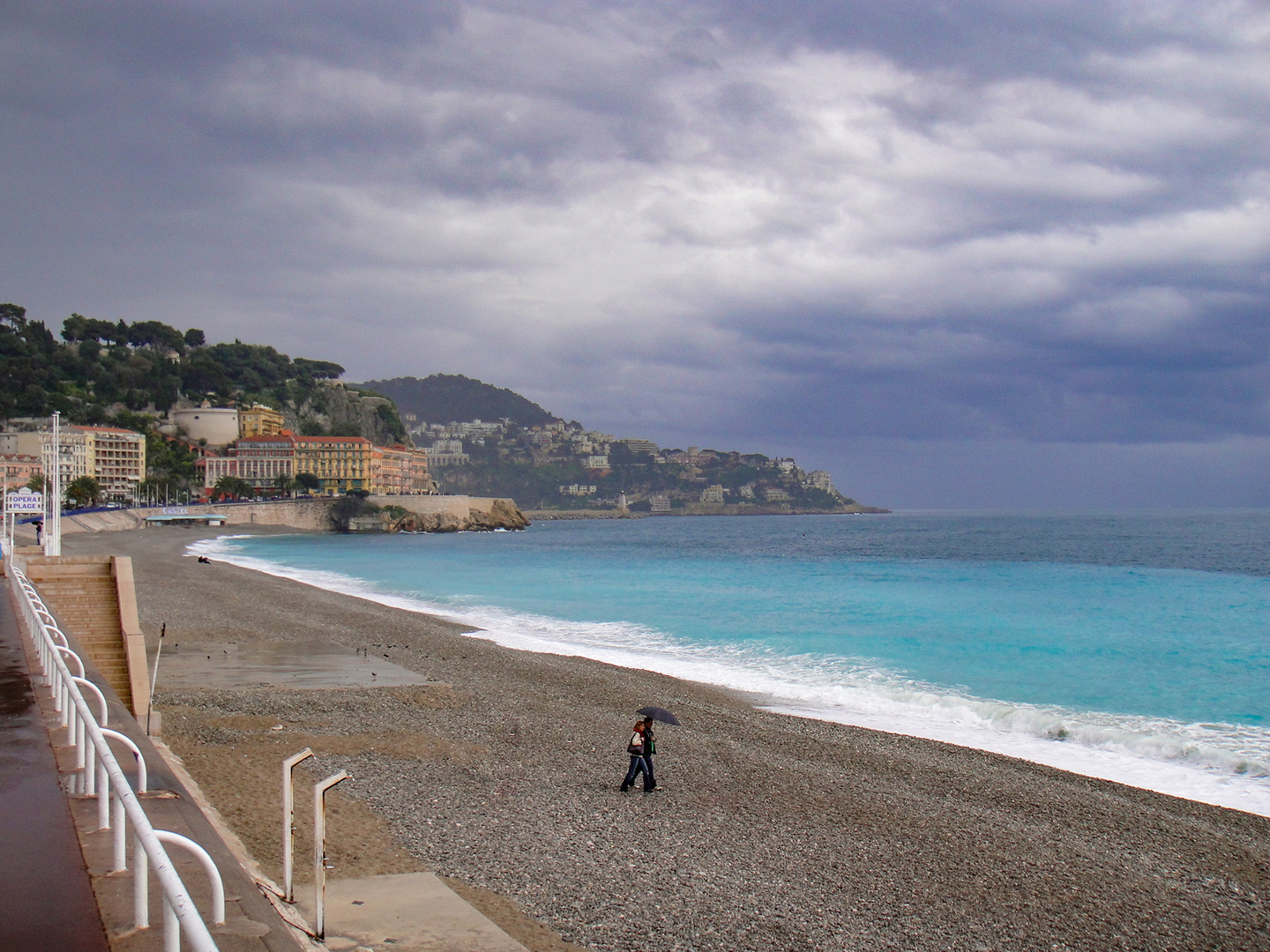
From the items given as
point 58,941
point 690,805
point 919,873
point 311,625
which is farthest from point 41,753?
point 311,625

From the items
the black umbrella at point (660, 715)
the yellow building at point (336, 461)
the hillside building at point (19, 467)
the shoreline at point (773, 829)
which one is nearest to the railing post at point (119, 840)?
the shoreline at point (773, 829)

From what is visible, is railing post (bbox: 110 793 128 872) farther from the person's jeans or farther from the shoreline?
the person's jeans

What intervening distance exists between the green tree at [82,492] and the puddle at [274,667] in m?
90.4

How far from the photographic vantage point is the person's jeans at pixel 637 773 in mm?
9648

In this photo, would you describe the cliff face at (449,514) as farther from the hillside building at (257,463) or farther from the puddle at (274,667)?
the puddle at (274,667)

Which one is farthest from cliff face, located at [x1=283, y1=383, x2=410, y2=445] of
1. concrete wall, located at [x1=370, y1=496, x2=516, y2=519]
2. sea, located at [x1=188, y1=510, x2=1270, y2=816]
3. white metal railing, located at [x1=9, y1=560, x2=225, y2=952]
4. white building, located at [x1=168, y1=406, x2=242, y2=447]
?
white metal railing, located at [x1=9, y1=560, x2=225, y2=952]

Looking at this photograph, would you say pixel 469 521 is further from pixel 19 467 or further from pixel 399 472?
pixel 19 467

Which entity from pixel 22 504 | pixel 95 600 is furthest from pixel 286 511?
pixel 95 600

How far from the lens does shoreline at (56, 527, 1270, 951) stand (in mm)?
6746

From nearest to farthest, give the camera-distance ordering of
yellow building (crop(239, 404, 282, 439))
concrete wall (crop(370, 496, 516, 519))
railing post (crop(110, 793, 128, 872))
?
railing post (crop(110, 793, 128, 872)) → concrete wall (crop(370, 496, 516, 519)) → yellow building (crop(239, 404, 282, 439))

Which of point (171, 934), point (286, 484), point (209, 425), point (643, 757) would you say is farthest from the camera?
point (209, 425)

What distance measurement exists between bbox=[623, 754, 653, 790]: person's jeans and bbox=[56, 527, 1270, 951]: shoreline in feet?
0.58

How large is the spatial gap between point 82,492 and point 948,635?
97.3 meters

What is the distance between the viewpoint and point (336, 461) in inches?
5443
